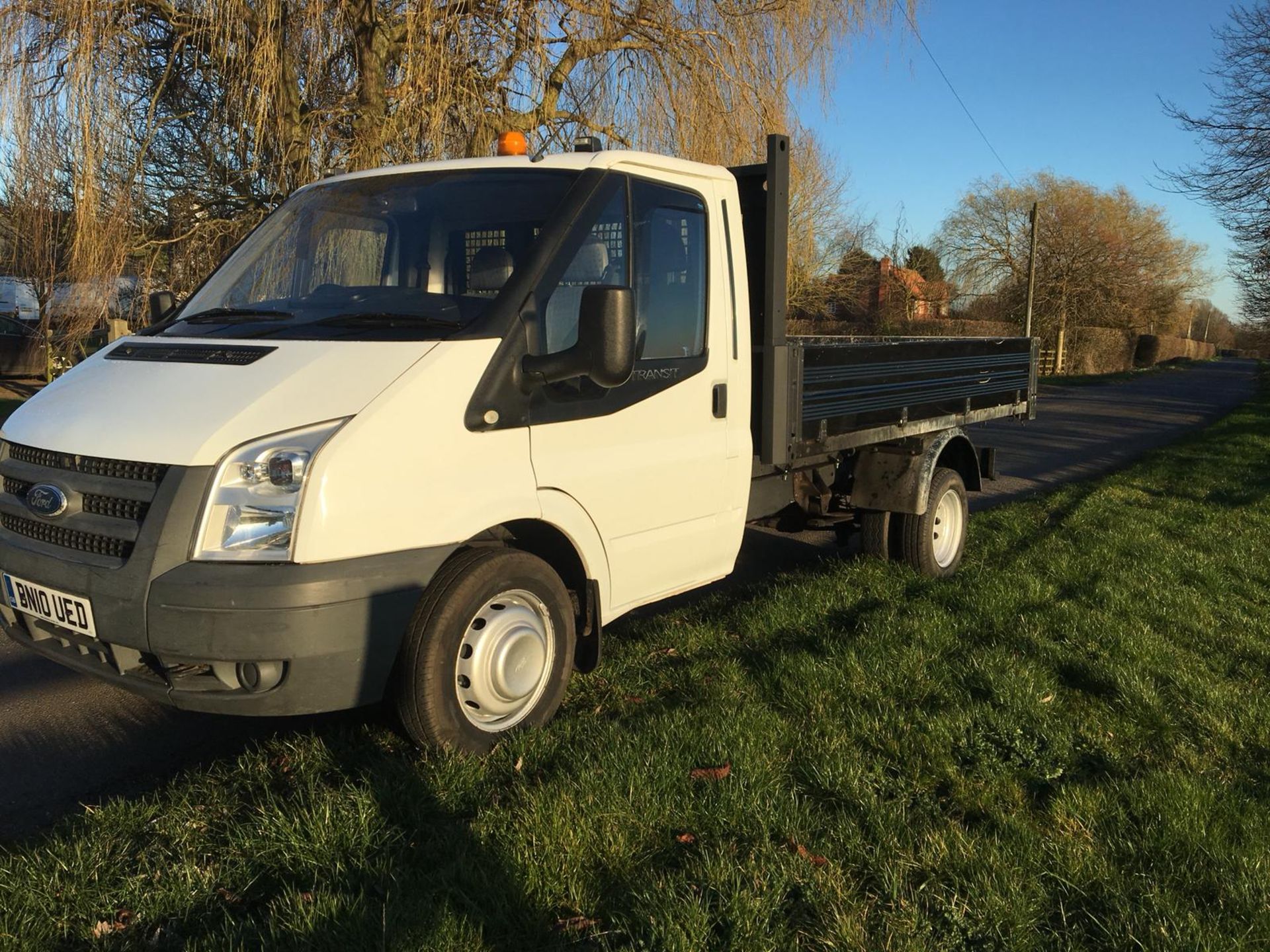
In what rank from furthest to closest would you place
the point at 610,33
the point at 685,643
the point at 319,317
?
the point at 610,33 → the point at 685,643 → the point at 319,317

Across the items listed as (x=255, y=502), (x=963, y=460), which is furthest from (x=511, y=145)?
(x=963, y=460)

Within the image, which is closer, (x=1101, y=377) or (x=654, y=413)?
(x=654, y=413)

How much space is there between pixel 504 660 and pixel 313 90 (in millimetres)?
8570

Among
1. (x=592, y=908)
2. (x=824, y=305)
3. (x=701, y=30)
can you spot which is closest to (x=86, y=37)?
(x=701, y=30)

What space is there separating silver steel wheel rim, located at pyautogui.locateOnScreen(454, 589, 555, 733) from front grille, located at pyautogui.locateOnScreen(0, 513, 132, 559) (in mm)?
1116

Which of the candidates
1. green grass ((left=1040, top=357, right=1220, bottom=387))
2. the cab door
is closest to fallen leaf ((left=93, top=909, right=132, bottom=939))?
the cab door

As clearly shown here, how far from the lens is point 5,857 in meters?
2.87

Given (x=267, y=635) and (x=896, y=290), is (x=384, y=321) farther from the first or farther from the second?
(x=896, y=290)

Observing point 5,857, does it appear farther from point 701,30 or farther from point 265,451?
point 701,30

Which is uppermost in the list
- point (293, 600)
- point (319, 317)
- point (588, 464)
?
point (319, 317)

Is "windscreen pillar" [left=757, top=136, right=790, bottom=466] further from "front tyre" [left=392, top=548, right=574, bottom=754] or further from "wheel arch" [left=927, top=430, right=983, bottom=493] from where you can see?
"wheel arch" [left=927, top=430, right=983, bottom=493]

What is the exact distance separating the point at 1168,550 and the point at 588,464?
533cm

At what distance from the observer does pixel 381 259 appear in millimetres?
4207

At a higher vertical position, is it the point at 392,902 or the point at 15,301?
the point at 15,301
